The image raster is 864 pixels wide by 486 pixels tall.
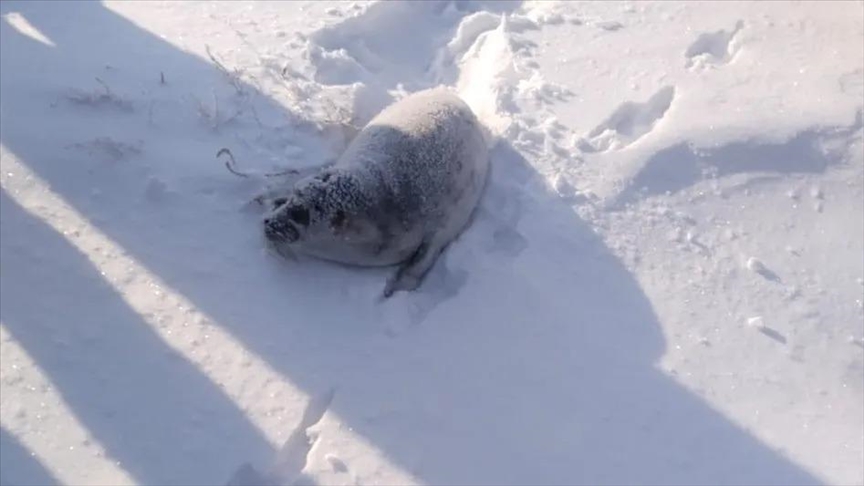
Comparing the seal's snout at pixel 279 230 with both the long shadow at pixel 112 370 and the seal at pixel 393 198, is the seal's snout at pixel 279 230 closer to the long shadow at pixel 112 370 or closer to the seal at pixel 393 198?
the seal at pixel 393 198

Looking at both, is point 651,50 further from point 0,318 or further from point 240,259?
point 0,318

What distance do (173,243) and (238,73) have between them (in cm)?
113

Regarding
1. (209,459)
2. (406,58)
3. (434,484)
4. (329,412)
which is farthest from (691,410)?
(406,58)

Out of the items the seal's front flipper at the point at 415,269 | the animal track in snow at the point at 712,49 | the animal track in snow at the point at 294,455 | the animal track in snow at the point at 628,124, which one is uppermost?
the animal track in snow at the point at 712,49

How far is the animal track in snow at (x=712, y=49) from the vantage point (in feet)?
15.7

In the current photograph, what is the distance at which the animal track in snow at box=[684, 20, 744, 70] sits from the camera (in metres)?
4.78

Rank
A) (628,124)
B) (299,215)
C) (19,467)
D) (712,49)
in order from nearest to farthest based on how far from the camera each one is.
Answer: (19,467) → (299,215) → (628,124) → (712,49)

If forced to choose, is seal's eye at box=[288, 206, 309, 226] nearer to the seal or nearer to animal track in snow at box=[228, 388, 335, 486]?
the seal

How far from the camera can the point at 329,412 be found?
10.8 ft

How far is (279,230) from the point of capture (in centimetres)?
358

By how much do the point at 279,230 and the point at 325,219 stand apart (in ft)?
0.58

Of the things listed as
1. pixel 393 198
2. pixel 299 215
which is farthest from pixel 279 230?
pixel 393 198

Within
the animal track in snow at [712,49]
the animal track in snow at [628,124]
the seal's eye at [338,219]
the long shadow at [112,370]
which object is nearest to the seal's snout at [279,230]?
the seal's eye at [338,219]

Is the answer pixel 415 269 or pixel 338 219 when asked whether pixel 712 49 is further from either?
pixel 338 219
